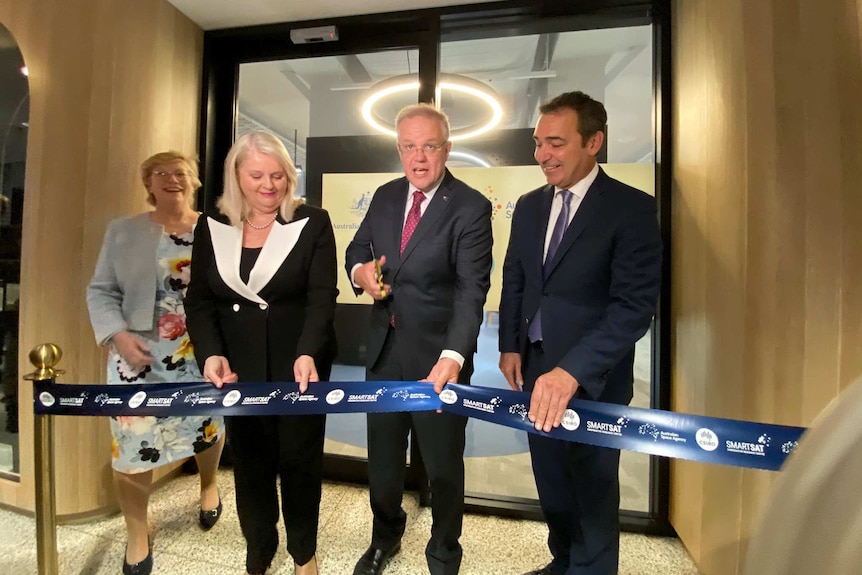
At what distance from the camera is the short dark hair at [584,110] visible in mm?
1451

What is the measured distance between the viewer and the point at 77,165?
1.59 m

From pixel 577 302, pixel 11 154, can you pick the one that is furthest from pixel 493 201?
pixel 11 154

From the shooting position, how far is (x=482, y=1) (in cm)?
216

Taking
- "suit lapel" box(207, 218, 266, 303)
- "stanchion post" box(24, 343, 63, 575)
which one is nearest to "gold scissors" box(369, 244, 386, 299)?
"suit lapel" box(207, 218, 266, 303)

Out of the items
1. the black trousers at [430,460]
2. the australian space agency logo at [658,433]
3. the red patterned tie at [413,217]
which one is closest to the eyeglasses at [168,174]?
the red patterned tie at [413,217]

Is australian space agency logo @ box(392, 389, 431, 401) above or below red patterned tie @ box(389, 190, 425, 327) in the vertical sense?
below

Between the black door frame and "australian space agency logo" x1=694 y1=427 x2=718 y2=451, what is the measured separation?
2.25ft

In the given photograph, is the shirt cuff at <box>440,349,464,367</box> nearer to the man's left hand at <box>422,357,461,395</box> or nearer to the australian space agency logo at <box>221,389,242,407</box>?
the man's left hand at <box>422,357,461,395</box>

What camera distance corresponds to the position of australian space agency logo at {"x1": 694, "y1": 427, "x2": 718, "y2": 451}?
1199 mm

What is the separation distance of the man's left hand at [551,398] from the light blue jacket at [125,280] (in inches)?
56.2

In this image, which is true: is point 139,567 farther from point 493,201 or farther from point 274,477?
point 493,201

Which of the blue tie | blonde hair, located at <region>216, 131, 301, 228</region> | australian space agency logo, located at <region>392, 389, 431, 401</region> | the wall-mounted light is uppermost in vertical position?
the wall-mounted light

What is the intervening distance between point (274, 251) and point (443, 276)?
58 centimetres

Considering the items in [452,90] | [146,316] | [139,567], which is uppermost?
[452,90]
